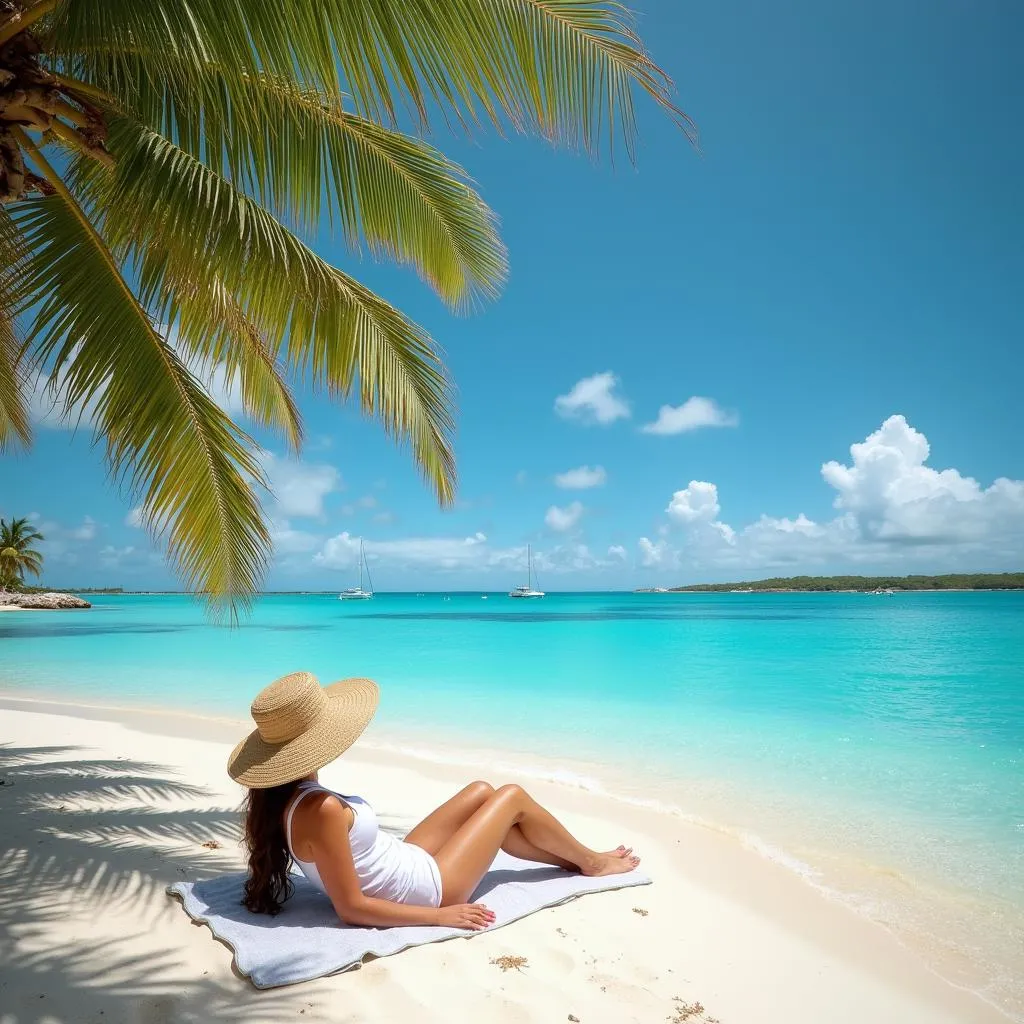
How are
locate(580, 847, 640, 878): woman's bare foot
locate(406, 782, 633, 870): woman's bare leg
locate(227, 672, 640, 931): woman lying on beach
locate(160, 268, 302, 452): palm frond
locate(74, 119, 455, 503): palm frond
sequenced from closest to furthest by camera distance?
1. locate(227, 672, 640, 931): woman lying on beach
2. locate(406, 782, 633, 870): woman's bare leg
3. locate(74, 119, 455, 503): palm frond
4. locate(580, 847, 640, 878): woman's bare foot
5. locate(160, 268, 302, 452): palm frond

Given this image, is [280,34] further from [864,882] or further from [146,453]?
[864,882]

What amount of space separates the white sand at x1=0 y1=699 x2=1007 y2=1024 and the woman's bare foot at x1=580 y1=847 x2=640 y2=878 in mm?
152

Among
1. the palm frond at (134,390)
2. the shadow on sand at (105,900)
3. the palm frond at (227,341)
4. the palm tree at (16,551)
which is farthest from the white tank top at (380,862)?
the palm tree at (16,551)

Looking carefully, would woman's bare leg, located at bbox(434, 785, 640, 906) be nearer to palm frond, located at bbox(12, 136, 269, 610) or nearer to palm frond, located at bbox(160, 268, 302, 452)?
palm frond, located at bbox(12, 136, 269, 610)

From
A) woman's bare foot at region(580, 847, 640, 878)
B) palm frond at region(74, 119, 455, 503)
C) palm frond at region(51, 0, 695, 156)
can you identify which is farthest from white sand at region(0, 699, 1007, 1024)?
palm frond at region(51, 0, 695, 156)

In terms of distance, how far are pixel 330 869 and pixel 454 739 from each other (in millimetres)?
5909

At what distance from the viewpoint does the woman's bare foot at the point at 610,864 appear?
10.9 feet

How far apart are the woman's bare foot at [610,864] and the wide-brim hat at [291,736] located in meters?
1.48

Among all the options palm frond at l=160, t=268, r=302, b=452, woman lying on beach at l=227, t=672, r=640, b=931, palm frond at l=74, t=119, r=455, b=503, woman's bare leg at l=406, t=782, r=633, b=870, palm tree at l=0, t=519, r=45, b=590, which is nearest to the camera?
woman lying on beach at l=227, t=672, r=640, b=931

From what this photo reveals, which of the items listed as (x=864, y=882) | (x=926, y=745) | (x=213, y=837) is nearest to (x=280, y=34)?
(x=213, y=837)

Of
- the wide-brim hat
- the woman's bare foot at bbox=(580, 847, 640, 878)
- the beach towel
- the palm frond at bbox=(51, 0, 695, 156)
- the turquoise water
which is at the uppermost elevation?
the palm frond at bbox=(51, 0, 695, 156)

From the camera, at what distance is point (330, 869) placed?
2477 millimetres

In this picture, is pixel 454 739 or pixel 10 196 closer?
pixel 10 196

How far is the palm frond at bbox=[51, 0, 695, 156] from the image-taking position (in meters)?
2.42
